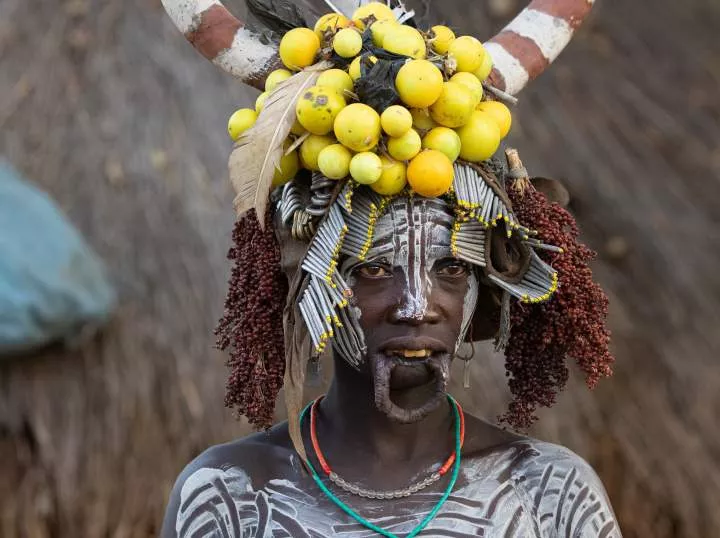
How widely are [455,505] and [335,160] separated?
33.8 inches

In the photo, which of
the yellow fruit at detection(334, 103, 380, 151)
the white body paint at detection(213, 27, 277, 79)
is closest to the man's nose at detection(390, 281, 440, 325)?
the yellow fruit at detection(334, 103, 380, 151)

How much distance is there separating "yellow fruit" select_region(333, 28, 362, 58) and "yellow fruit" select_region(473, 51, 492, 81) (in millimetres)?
271

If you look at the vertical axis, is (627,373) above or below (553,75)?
below

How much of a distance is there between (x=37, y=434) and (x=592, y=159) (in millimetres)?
2798

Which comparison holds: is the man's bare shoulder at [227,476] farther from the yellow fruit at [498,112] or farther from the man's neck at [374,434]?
the yellow fruit at [498,112]

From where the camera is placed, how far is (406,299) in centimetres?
225

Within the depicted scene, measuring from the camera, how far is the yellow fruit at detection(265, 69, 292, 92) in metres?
2.36

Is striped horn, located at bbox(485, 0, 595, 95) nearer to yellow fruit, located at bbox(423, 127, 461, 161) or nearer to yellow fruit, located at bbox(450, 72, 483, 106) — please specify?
yellow fruit, located at bbox(450, 72, 483, 106)

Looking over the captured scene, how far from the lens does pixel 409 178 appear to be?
2.20 metres

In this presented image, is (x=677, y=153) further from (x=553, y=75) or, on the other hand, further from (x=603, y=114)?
(x=553, y=75)

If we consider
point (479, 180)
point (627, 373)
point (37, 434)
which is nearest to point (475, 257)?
point (479, 180)

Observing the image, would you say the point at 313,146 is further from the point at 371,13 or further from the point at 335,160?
the point at 371,13

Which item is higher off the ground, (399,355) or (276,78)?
(276,78)

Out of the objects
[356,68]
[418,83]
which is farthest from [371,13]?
[418,83]
